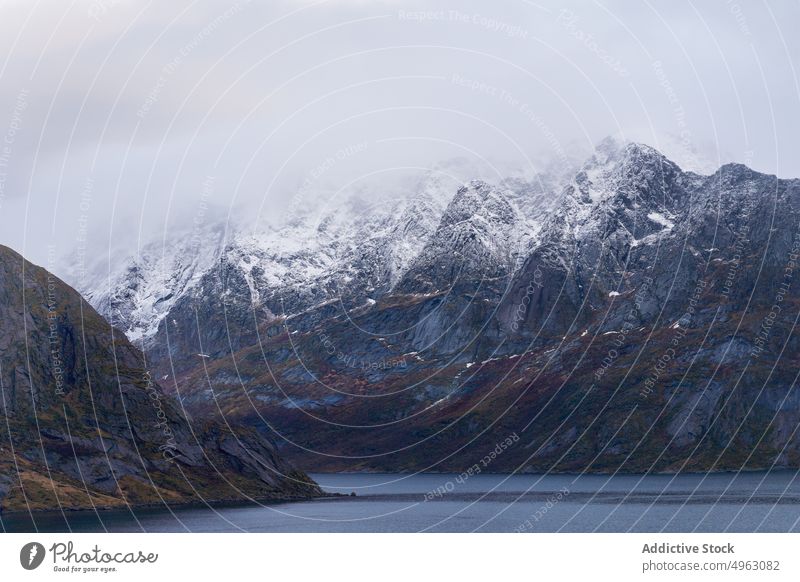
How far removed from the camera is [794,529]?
19150 centimetres
